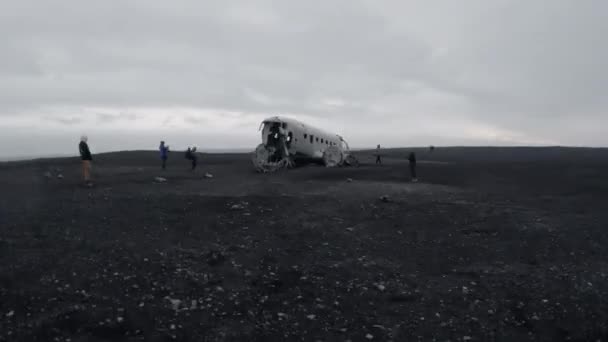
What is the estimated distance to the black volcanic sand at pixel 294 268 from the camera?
6.83 metres

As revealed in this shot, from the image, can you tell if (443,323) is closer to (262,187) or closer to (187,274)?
(187,274)

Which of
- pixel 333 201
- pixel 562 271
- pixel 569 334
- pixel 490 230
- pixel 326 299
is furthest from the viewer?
pixel 333 201

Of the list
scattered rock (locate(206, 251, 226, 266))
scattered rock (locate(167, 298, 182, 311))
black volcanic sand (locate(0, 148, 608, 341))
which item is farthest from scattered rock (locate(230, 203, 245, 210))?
scattered rock (locate(167, 298, 182, 311))

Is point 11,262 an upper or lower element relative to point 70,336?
upper

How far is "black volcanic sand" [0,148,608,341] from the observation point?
269 inches

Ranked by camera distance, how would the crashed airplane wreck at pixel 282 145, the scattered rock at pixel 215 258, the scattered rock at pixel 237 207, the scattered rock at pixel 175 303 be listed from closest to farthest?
the scattered rock at pixel 175 303 → the scattered rock at pixel 215 258 → the scattered rock at pixel 237 207 → the crashed airplane wreck at pixel 282 145

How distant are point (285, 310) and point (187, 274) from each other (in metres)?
2.63

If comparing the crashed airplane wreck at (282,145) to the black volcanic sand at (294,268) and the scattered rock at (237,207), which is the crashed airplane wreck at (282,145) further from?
the scattered rock at (237,207)

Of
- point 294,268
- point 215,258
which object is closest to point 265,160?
point 215,258

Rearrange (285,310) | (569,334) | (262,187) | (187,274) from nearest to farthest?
(569,334) → (285,310) → (187,274) → (262,187)

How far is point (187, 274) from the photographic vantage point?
341 inches

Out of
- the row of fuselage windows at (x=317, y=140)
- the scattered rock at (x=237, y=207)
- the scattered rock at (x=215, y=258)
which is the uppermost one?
the row of fuselage windows at (x=317, y=140)

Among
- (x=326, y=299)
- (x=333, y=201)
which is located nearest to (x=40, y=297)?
(x=326, y=299)

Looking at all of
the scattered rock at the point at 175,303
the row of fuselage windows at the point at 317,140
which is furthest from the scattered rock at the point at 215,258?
the row of fuselage windows at the point at 317,140
